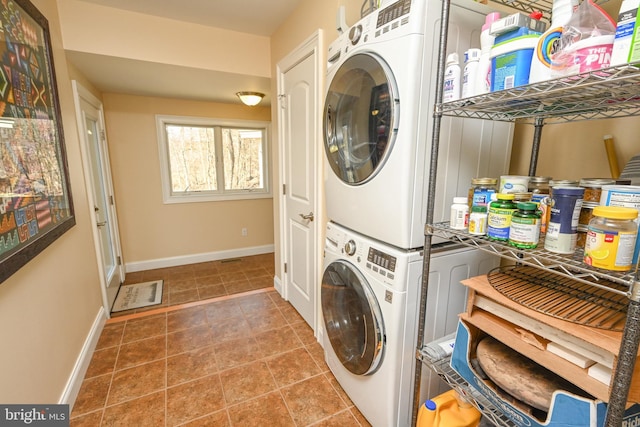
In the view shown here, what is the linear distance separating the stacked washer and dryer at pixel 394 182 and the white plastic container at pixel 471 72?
15cm

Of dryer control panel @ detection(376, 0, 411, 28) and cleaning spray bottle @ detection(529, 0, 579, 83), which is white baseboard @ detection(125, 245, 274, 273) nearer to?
dryer control panel @ detection(376, 0, 411, 28)

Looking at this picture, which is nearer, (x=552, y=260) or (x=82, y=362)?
Answer: (x=552, y=260)

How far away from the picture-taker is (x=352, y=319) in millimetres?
1411

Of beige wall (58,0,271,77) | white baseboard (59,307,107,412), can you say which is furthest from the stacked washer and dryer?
white baseboard (59,307,107,412)

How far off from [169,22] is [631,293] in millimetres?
2879

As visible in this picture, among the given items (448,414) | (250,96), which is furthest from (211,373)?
(250,96)

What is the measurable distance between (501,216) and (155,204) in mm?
3682

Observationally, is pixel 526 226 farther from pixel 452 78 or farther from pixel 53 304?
pixel 53 304

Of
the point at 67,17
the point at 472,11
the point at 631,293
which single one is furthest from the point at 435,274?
the point at 67,17

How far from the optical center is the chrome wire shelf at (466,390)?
88cm

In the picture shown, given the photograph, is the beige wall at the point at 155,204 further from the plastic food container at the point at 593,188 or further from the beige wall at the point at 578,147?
the plastic food container at the point at 593,188

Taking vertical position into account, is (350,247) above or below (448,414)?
above

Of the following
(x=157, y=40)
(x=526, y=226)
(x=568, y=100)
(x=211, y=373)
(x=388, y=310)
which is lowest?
(x=211, y=373)

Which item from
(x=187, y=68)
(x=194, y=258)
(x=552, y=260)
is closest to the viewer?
(x=552, y=260)
